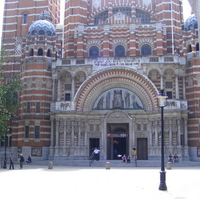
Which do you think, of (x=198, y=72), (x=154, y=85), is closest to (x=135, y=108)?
(x=154, y=85)

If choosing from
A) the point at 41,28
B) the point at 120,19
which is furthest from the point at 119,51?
the point at 41,28

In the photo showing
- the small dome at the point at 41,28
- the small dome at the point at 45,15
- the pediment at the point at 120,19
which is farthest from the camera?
the small dome at the point at 45,15

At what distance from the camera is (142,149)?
139ft

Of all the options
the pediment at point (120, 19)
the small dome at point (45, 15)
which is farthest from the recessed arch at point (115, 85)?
the small dome at point (45, 15)

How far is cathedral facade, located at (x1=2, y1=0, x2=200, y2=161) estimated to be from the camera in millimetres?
41781

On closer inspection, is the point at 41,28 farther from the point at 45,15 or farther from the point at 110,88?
the point at 110,88

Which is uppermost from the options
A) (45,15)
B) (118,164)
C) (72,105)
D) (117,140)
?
(45,15)

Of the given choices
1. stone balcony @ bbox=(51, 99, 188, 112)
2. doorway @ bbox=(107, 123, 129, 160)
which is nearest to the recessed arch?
stone balcony @ bbox=(51, 99, 188, 112)

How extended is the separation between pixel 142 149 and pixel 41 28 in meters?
22.9

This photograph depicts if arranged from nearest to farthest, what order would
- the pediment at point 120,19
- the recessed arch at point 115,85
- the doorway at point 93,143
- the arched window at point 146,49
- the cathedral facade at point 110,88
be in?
the cathedral facade at point 110,88, the recessed arch at point 115,85, the doorway at point 93,143, the arched window at point 146,49, the pediment at point 120,19

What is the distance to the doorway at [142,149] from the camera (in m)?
42.2

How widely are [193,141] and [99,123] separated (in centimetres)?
1242

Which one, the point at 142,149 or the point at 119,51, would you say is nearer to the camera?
the point at 142,149

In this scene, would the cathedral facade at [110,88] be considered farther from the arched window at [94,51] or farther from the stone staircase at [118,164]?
the stone staircase at [118,164]
